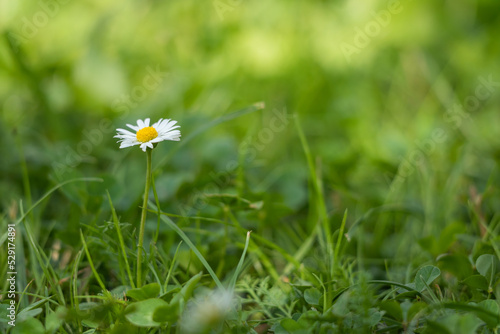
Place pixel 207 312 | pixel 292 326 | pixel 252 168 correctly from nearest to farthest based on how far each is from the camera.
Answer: pixel 207 312, pixel 292 326, pixel 252 168

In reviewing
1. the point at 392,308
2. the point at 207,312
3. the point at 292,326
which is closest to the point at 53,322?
the point at 207,312

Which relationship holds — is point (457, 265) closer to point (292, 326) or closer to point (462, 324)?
point (462, 324)

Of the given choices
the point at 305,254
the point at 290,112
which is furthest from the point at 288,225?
the point at 290,112

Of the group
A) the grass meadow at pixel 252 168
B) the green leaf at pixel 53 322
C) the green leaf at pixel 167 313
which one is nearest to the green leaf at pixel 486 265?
the grass meadow at pixel 252 168

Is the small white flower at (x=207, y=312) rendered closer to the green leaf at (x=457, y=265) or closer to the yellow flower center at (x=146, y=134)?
the yellow flower center at (x=146, y=134)

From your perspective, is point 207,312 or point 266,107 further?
point 266,107

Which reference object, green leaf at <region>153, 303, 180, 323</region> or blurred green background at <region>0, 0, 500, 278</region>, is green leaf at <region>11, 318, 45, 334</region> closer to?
green leaf at <region>153, 303, 180, 323</region>

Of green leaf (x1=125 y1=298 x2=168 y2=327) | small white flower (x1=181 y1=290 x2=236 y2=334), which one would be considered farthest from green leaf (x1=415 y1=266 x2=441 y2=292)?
green leaf (x1=125 y1=298 x2=168 y2=327)
